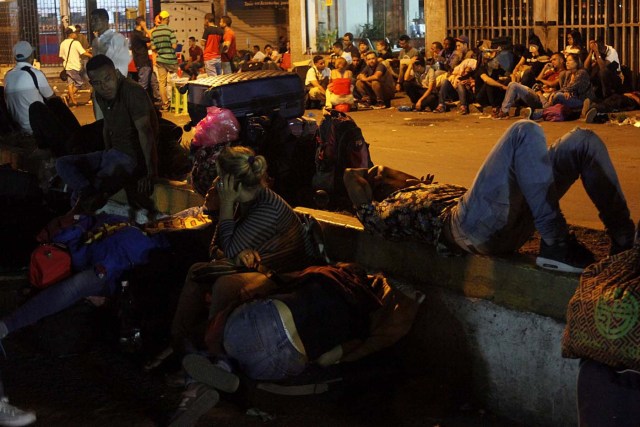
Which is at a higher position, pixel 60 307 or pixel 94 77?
pixel 94 77

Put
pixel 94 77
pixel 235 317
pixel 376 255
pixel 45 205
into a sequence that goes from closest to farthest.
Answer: pixel 235 317
pixel 376 255
pixel 94 77
pixel 45 205

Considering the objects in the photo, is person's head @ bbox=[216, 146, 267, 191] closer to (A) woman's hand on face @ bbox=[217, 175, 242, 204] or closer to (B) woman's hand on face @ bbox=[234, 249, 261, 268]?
(A) woman's hand on face @ bbox=[217, 175, 242, 204]

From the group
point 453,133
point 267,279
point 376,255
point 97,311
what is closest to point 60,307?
point 97,311

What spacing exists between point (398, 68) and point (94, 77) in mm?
13904

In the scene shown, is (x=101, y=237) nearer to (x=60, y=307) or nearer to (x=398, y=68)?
(x=60, y=307)

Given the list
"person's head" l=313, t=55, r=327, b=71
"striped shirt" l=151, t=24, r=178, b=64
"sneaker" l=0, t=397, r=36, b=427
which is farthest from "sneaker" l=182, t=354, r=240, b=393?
"person's head" l=313, t=55, r=327, b=71

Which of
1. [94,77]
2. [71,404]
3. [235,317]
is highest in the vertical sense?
[94,77]

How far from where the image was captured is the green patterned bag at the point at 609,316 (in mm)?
3684

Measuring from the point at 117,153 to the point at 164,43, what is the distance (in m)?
11.7

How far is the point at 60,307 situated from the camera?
5.91 meters

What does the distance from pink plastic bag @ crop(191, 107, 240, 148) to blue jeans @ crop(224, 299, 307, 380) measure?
111 inches

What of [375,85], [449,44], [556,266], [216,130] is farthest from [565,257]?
[375,85]

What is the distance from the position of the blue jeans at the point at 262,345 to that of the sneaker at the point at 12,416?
1.09 meters

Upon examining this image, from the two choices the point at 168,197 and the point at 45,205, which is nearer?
the point at 168,197
